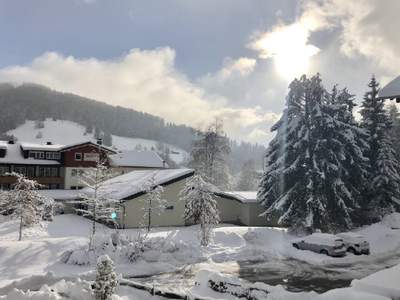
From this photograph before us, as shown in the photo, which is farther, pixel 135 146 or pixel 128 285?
pixel 135 146

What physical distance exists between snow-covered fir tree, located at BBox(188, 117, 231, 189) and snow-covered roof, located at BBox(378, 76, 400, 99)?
3706 cm

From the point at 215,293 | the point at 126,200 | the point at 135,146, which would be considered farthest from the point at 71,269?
the point at 135,146

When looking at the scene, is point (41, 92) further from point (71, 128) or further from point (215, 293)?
point (215, 293)

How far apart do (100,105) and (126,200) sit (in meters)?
172

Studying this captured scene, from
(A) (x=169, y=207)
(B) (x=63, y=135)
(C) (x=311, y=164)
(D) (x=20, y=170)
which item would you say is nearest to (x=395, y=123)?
(C) (x=311, y=164)

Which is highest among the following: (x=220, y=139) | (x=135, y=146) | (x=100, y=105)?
(x=100, y=105)

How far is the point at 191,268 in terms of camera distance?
50.8 feet

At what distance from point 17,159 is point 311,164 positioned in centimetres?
4060

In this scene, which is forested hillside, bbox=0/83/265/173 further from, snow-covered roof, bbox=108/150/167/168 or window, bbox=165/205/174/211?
window, bbox=165/205/174/211

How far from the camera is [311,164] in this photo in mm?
25969

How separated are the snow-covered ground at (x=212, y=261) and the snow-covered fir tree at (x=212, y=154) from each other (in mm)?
21512

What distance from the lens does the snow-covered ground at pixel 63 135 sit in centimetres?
12735

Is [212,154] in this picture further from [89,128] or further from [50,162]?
[89,128]

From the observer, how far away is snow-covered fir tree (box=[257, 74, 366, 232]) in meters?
25.1
